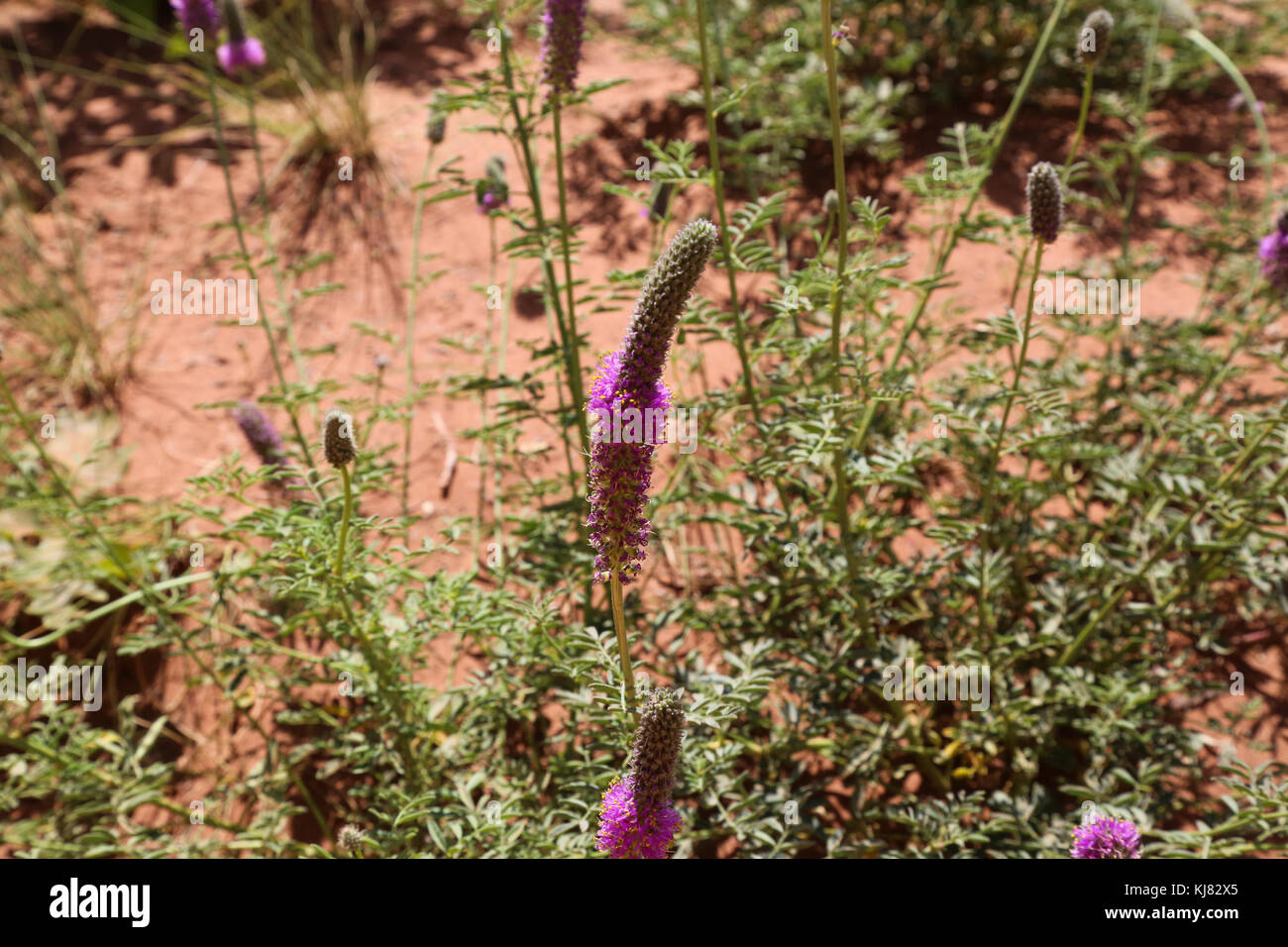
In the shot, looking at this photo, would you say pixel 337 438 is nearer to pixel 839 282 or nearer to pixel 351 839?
pixel 351 839

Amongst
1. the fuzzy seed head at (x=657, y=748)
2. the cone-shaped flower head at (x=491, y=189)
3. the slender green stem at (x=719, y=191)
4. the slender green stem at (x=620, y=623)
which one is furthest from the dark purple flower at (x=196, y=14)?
the fuzzy seed head at (x=657, y=748)

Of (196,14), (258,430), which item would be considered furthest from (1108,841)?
(196,14)

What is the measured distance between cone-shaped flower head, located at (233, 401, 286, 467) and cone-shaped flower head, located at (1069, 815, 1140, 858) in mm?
2425

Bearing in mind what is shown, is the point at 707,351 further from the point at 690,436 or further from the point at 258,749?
the point at 258,749

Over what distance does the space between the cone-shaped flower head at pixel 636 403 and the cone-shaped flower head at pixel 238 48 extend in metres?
2.42

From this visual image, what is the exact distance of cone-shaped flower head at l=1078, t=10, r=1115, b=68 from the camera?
250 cm

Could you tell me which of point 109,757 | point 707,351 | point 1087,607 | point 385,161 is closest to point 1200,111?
point 707,351

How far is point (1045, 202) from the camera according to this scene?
7.32 feet

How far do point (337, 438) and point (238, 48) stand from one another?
2.12 metres

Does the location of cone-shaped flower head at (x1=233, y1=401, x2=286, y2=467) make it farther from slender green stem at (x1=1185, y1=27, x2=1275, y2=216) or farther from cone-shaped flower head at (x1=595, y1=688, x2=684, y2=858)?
slender green stem at (x1=1185, y1=27, x2=1275, y2=216)

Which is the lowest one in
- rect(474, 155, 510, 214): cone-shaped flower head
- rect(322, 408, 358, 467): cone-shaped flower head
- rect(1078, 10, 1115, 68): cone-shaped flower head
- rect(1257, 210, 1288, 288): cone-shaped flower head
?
rect(322, 408, 358, 467): cone-shaped flower head

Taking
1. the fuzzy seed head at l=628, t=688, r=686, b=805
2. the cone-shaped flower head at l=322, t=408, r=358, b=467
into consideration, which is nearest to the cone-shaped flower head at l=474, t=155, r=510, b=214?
the cone-shaped flower head at l=322, t=408, r=358, b=467

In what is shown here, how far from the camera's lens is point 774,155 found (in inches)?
171
